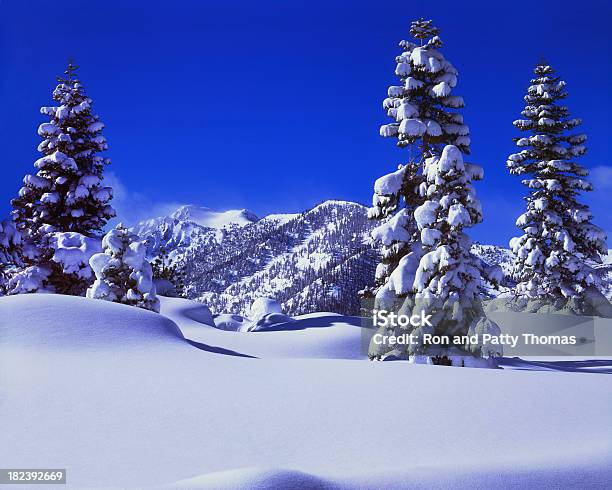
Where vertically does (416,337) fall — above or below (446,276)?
below

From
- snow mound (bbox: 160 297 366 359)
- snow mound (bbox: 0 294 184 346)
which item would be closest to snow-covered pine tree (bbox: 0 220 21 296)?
snow mound (bbox: 160 297 366 359)

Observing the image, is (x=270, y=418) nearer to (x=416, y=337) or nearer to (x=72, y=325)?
(x=72, y=325)

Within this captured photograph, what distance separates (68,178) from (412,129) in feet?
53.5

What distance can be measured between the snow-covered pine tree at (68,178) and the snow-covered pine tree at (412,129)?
541 inches

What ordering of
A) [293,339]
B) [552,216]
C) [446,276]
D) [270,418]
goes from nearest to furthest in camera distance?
[270,418], [446,276], [293,339], [552,216]

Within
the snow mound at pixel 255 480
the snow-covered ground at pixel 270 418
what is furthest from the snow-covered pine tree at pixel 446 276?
the snow mound at pixel 255 480

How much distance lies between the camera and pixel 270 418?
20.3 ft

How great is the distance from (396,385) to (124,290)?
13.0 metres

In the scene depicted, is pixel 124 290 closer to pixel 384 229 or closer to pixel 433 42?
pixel 384 229

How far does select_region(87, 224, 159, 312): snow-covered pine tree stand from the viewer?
1769cm

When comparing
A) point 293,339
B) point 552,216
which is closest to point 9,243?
point 293,339

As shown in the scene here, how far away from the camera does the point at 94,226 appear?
24.0 m

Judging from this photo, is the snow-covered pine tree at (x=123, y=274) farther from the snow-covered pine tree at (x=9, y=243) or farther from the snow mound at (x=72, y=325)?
the snow mound at (x=72, y=325)

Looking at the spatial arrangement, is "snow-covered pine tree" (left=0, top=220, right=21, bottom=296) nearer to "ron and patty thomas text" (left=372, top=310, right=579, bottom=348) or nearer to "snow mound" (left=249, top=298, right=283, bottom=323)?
"ron and patty thomas text" (left=372, top=310, right=579, bottom=348)
